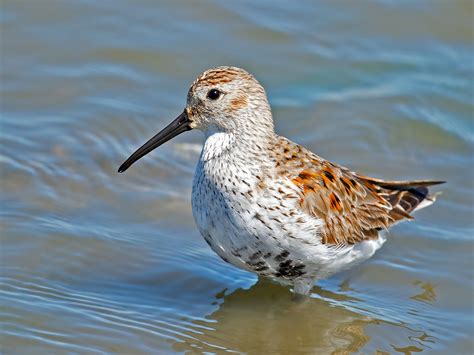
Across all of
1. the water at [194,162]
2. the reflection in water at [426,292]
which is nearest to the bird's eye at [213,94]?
the water at [194,162]

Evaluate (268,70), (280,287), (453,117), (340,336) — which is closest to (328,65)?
(268,70)

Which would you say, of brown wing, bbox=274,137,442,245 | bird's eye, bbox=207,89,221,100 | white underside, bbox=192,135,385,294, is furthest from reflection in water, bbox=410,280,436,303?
bird's eye, bbox=207,89,221,100

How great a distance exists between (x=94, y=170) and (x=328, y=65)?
4.45 meters

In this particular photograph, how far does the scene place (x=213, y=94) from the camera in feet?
28.6

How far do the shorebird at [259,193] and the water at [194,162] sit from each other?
2.30 feet

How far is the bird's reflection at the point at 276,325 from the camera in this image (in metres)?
8.51

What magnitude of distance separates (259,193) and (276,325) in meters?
1.43

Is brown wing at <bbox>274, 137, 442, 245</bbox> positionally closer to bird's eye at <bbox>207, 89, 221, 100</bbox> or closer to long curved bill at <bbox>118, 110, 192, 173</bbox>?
bird's eye at <bbox>207, 89, 221, 100</bbox>

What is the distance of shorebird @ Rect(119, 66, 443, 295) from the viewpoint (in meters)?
8.42

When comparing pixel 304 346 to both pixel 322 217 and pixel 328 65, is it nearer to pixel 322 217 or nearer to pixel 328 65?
pixel 322 217

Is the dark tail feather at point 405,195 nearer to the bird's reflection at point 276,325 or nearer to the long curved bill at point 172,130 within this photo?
the bird's reflection at point 276,325

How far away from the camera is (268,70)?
13766 millimetres

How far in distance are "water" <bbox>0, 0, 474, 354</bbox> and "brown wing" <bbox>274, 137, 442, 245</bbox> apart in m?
0.60

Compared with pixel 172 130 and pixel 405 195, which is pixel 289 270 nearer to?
pixel 172 130
